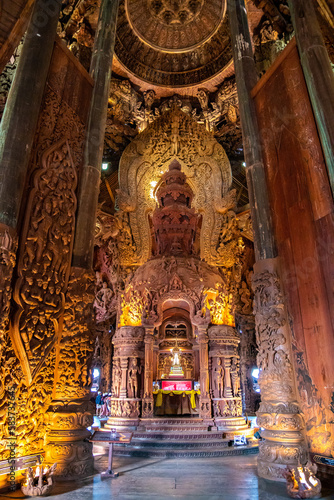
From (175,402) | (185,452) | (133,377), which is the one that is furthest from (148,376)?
(185,452)

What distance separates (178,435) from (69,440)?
16.0 ft

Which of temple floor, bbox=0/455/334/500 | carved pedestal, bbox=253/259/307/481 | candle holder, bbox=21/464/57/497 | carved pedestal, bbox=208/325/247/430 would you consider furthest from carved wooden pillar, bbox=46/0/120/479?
carved pedestal, bbox=208/325/247/430

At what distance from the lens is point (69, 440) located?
195 inches

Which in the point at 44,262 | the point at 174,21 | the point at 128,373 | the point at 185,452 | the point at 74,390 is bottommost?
the point at 185,452

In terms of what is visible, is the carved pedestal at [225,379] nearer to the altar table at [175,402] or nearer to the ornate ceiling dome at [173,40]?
the altar table at [175,402]

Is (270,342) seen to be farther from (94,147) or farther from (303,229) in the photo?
(94,147)

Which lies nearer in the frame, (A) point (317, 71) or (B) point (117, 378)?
(A) point (317, 71)

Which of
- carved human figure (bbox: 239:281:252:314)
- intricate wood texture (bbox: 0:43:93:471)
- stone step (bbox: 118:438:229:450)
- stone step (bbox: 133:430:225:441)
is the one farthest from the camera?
carved human figure (bbox: 239:281:252:314)

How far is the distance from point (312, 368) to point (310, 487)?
170 cm

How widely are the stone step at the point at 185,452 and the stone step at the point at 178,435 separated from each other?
0.83m

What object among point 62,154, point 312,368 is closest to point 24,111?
point 62,154

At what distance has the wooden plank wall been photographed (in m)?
4.98

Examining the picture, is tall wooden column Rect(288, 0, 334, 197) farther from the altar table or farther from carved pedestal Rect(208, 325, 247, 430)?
the altar table

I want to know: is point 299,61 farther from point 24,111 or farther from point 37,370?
point 37,370
